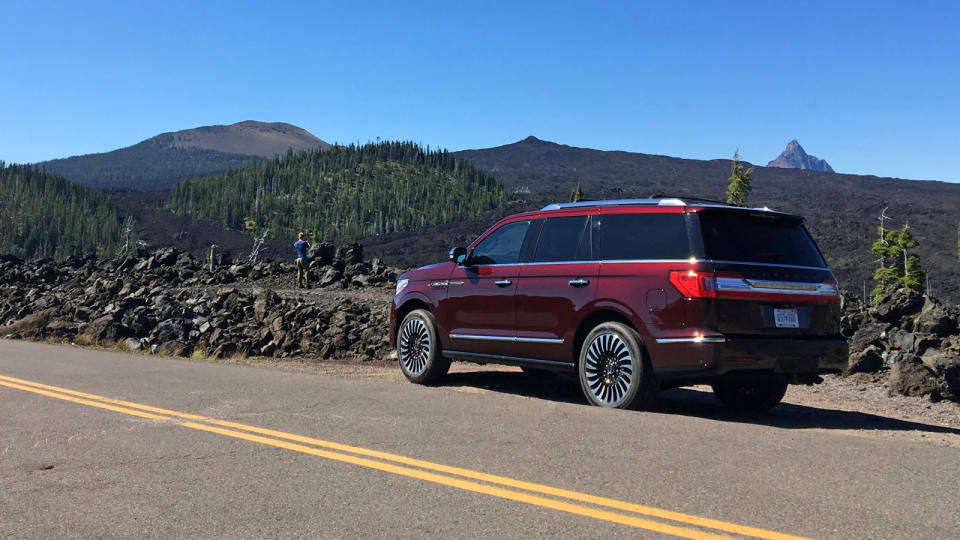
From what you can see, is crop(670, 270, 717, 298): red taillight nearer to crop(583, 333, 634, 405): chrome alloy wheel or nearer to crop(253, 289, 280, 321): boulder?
crop(583, 333, 634, 405): chrome alloy wheel

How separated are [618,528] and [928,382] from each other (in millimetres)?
7737

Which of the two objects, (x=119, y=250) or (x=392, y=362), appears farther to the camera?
(x=119, y=250)

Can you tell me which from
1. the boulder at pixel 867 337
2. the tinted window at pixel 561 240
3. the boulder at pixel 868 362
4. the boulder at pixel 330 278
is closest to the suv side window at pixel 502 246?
the tinted window at pixel 561 240

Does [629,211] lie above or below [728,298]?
above

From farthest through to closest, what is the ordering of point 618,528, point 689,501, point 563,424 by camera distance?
point 563,424, point 689,501, point 618,528

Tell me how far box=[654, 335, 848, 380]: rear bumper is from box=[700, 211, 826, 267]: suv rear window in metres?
0.76

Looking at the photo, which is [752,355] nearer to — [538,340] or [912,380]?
[538,340]

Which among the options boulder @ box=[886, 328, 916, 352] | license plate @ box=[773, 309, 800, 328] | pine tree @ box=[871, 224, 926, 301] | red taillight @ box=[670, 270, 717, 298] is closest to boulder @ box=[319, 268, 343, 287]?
boulder @ box=[886, 328, 916, 352]

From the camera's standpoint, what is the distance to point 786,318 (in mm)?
7938

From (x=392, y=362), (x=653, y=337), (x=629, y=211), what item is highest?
(x=629, y=211)

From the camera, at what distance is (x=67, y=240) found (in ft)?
653

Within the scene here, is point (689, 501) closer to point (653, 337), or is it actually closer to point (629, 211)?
point (653, 337)

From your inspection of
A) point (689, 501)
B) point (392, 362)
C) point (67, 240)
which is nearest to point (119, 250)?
point (67, 240)

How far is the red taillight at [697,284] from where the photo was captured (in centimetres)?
766
